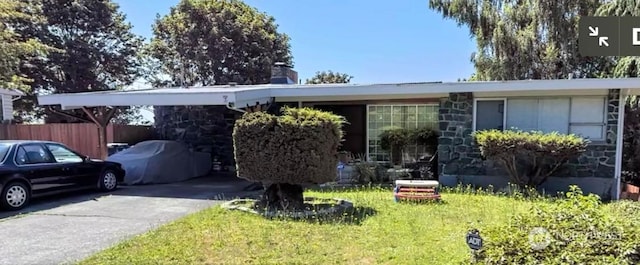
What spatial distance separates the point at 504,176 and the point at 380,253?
18.0 ft

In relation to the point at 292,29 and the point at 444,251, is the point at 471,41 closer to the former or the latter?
the point at 292,29

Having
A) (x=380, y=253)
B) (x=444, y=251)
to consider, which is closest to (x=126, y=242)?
(x=380, y=253)

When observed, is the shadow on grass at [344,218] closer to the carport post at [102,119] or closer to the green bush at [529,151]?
the green bush at [529,151]

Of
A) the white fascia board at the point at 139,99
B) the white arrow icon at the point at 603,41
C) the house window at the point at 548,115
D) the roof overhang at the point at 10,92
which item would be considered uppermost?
the white arrow icon at the point at 603,41

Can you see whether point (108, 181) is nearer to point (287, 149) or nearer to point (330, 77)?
point (287, 149)

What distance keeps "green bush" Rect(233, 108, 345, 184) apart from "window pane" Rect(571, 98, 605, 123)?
17.3ft

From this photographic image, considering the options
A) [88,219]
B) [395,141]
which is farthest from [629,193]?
[88,219]

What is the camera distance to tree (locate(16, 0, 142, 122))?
792 inches

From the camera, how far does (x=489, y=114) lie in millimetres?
9109

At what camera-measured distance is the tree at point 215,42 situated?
2159 cm

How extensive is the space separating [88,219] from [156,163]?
4215 millimetres

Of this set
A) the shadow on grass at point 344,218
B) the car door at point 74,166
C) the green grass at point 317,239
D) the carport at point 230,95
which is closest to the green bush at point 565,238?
the green grass at point 317,239

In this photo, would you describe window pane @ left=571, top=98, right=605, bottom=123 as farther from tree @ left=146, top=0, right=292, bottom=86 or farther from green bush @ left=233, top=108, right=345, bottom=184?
tree @ left=146, top=0, right=292, bottom=86

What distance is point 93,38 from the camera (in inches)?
859
